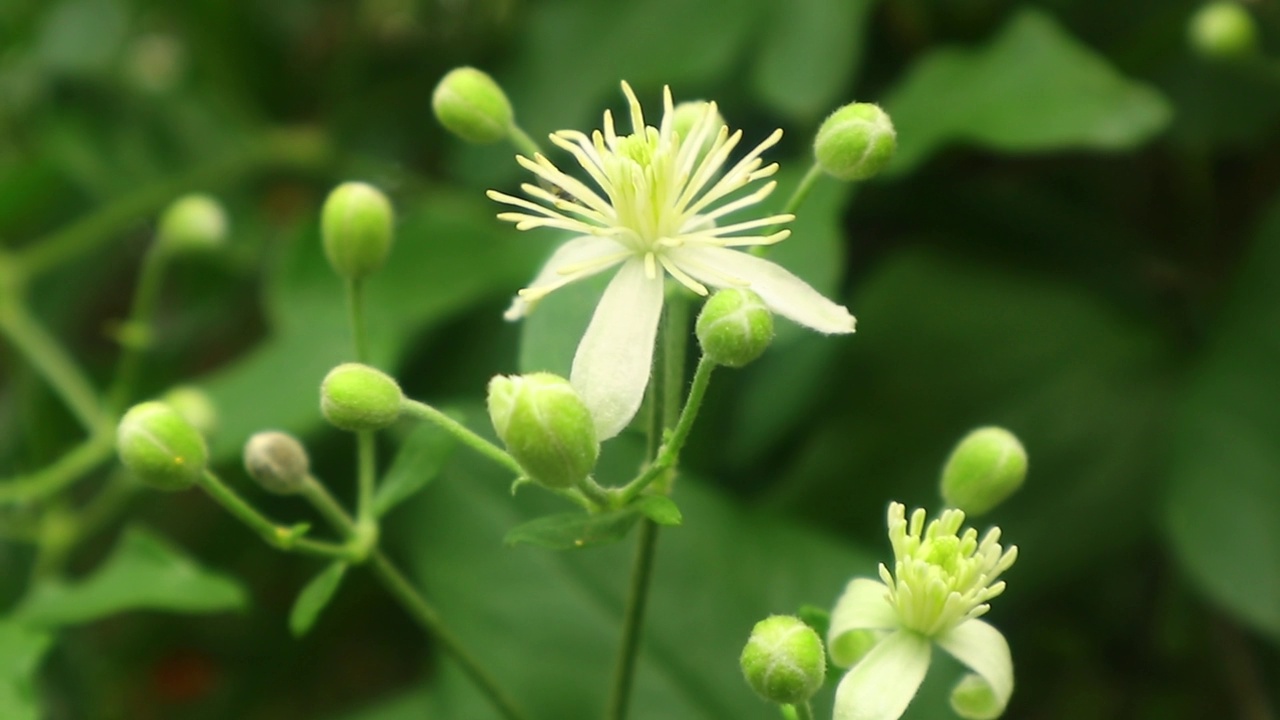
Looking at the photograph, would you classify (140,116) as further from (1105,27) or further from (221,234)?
(1105,27)

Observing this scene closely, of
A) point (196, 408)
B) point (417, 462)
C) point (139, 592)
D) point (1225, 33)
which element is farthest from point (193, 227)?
point (1225, 33)

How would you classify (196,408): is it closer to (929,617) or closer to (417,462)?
(417,462)

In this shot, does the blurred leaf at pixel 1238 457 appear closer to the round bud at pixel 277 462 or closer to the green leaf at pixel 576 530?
the green leaf at pixel 576 530

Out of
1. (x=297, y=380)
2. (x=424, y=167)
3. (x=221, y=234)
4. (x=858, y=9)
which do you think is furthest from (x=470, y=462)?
(x=424, y=167)

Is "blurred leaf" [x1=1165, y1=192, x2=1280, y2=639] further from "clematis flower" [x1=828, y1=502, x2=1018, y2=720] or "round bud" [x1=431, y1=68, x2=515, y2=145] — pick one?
"round bud" [x1=431, y1=68, x2=515, y2=145]

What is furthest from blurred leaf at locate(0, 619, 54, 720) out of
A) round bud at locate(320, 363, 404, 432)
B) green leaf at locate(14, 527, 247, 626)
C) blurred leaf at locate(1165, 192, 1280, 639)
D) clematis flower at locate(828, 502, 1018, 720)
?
blurred leaf at locate(1165, 192, 1280, 639)

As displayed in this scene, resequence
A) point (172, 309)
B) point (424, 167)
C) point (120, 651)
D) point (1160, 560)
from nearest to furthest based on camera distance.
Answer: point (1160, 560), point (120, 651), point (424, 167), point (172, 309)

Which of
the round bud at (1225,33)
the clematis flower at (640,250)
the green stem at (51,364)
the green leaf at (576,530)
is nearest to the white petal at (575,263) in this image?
the clematis flower at (640,250)
